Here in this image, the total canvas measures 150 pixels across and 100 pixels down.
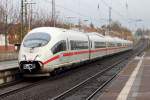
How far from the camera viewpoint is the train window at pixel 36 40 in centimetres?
2175

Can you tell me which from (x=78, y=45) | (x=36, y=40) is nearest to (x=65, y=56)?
(x=36, y=40)

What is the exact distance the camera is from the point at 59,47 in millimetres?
23172

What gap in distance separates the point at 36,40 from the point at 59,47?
1.62m

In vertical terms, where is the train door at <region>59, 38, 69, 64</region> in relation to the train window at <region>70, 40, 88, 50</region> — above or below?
below

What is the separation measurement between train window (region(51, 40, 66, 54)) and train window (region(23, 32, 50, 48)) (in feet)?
1.90

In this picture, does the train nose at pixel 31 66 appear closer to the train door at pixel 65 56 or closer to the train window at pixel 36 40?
the train window at pixel 36 40

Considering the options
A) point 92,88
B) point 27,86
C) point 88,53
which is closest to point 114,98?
point 92,88

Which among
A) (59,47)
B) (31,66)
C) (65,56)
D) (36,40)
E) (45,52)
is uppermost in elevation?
(36,40)

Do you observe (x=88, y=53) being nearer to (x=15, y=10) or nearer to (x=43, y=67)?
(x=43, y=67)

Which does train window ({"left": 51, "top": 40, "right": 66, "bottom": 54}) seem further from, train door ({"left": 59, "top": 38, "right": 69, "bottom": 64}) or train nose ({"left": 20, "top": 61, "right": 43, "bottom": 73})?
train nose ({"left": 20, "top": 61, "right": 43, "bottom": 73})

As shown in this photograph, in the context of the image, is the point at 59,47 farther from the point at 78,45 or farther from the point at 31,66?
the point at 78,45

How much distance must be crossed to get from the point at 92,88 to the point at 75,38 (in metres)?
10.3

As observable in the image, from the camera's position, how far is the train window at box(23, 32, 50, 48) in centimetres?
2175

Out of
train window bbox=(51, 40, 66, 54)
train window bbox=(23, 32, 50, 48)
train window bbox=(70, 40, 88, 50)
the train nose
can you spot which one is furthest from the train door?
the train nose
